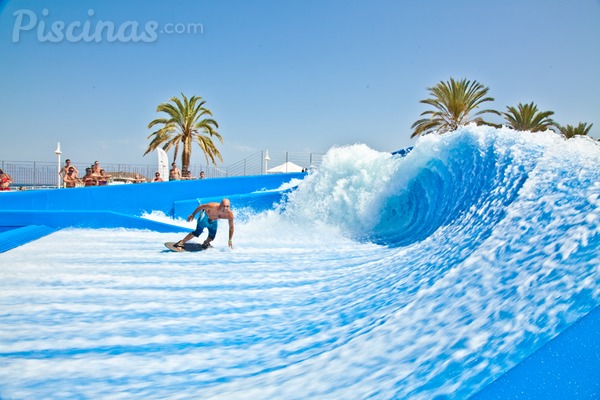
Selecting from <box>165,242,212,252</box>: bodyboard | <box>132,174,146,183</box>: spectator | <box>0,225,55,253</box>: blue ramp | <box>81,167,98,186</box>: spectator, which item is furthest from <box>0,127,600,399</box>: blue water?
<box>132,174,146,183</box>: spectator

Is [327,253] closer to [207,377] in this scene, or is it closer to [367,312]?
[367,312]

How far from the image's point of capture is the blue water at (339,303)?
175 centimetres

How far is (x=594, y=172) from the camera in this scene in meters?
3.40

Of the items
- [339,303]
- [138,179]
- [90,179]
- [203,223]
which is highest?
[138,179]

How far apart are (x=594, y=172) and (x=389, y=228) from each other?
4774 mm

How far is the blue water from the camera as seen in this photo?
1.75 metres

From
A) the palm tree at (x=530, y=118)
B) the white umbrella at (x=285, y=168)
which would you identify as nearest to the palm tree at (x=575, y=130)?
the palm tree at (x=530, y=118)

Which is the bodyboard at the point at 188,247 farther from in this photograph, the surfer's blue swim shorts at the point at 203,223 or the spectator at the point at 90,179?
the spectator at the point at 90,179

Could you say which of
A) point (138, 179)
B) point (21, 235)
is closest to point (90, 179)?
point (138, 179)

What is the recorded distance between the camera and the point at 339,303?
11.8 ft

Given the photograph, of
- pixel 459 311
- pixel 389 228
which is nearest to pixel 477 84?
pixel 389 228

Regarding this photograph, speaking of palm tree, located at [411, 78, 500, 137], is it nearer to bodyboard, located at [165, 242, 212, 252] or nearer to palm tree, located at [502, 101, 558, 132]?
palm tree, located at [502, 101, 558, 132]

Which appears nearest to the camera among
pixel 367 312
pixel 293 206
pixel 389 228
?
pixel 367 312

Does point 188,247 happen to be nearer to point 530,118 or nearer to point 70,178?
point 70,178
